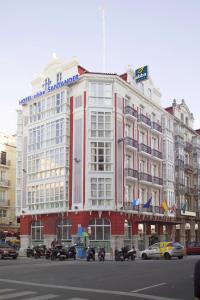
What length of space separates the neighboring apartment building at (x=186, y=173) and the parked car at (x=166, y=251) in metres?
22.1

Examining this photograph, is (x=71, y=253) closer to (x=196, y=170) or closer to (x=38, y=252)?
(x=38, y=252)

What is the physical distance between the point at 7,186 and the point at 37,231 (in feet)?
61.6

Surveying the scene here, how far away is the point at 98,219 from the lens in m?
45.6

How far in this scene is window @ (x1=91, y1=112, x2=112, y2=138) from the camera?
1853 inches

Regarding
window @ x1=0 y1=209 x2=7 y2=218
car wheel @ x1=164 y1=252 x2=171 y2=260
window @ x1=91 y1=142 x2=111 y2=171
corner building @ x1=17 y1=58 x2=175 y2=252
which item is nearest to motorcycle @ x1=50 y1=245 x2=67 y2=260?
car wheel @ x1=164 y1=252 x2=171 y2=260

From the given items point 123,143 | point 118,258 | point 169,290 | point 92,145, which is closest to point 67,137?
point 92,145

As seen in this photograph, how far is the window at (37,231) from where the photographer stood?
49981mm

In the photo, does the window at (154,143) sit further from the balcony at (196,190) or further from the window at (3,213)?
the window at (3,213)

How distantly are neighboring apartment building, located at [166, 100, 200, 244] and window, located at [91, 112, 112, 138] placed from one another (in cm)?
1726

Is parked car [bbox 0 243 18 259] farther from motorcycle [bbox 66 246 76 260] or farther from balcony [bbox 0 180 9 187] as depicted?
balcony [bbox 0 180 9 187]

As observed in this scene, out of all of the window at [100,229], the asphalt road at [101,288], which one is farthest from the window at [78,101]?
the asphalt road at [101,288]

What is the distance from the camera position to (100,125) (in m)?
47.3

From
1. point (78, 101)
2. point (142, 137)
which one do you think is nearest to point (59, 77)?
point (78, 101)

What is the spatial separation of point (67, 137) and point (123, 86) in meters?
8.92
